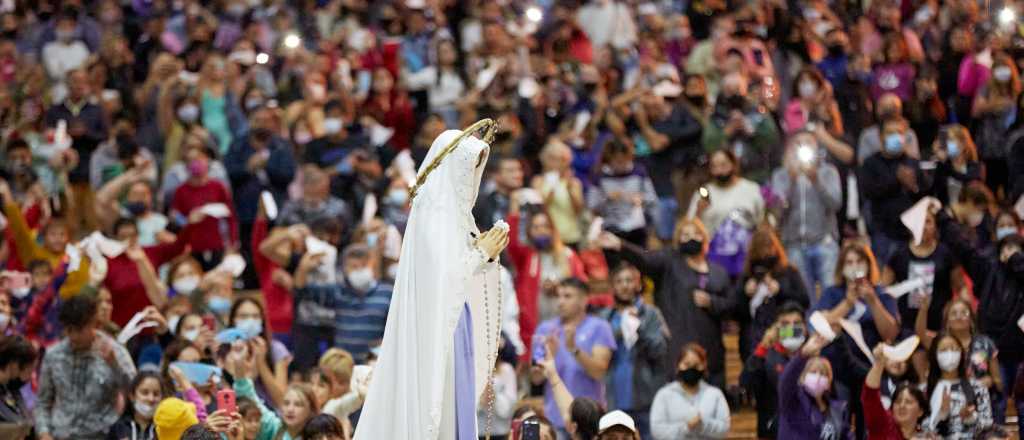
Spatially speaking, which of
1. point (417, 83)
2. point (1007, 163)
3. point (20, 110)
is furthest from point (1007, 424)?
point (20, 110)

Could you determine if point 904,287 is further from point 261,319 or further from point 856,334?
point 261,319

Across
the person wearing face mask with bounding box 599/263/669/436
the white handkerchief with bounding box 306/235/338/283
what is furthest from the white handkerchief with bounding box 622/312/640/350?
the white handkerchief with bounding box 306/235/338/283

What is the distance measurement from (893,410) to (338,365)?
3.90 meters

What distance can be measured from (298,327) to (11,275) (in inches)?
94.8

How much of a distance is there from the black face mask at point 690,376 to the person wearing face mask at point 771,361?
1.77 feet

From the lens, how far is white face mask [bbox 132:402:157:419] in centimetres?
1516

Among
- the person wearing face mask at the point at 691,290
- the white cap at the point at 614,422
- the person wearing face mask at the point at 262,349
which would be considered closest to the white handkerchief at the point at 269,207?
the person wearing face mask at the point at 262,349

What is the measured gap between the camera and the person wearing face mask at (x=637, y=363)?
16.5 m

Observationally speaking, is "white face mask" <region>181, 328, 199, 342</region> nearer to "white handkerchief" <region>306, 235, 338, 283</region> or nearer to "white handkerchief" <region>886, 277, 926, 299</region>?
"white handkerchief" <region>306, 235, 338, 283</region>

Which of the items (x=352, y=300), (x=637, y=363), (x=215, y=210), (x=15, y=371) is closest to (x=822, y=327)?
(x=637, y=363)

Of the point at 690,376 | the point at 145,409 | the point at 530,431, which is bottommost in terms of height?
the point at 530,431

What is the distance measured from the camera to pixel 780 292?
17.5m

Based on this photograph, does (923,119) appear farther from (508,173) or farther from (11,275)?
(11,275)

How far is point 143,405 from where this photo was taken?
1517cm
